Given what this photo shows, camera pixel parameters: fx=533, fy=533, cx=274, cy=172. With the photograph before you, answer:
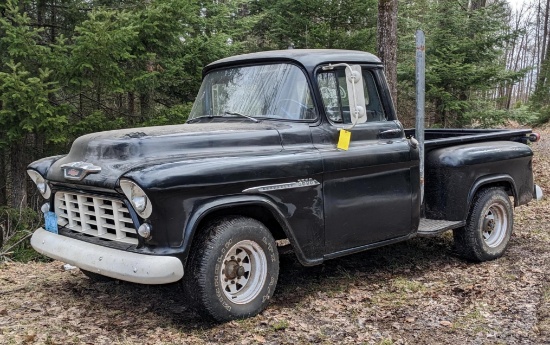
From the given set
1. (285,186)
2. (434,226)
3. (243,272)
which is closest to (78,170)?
(243,272)

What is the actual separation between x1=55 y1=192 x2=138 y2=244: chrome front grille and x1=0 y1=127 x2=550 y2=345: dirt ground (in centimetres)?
70

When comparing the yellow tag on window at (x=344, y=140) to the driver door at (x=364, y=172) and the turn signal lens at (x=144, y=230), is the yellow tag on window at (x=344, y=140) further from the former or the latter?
the turn signal lens at (x=144, y=230)

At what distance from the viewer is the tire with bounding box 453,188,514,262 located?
19.3ft

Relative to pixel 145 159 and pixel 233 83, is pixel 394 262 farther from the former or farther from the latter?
pixel 145 159

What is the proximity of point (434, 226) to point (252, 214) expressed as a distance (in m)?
2.15

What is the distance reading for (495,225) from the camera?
6.22 metres

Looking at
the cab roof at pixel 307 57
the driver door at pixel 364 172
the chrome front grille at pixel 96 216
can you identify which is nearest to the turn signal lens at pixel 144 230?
the chrome front grille at pixel 96 216

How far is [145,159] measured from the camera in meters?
3.99

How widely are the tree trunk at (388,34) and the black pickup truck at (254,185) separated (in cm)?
367

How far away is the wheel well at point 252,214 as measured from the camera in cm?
404

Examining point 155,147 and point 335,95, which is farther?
point 335,95

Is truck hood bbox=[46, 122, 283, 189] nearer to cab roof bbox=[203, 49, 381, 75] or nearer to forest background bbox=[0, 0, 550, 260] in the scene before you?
cab roof bbox=[203, 49, 381, 75]

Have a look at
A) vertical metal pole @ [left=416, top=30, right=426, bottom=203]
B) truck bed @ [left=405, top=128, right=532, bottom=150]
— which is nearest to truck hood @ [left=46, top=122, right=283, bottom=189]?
vertical metal pole @ [left=416, top=30, right=426, bottom=203]

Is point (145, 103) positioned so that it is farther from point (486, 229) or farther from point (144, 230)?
point (144, 230)
